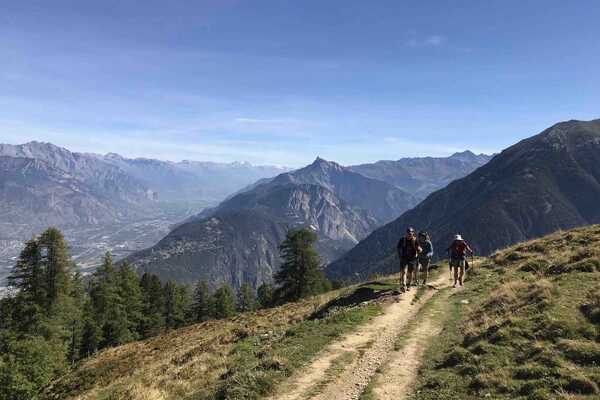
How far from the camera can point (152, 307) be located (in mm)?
83250

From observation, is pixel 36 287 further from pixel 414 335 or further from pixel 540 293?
pixel 540 293

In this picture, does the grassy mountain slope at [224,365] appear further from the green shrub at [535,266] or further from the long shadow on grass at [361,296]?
the green shrub at [535,266]

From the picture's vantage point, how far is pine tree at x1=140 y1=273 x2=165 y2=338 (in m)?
76.6


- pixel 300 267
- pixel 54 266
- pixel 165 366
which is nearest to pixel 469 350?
pixel 165 366

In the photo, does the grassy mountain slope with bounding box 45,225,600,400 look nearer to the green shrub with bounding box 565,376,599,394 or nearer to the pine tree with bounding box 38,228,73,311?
the green shrub with bounding box 565,376,599,394

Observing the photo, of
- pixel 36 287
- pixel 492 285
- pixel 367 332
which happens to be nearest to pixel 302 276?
pixel 36 287

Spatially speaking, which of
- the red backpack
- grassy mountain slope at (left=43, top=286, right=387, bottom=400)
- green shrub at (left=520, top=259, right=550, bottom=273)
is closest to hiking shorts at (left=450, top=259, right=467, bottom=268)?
the red backpack

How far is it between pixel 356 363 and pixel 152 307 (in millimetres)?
76865

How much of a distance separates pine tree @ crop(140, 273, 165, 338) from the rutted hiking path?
62.2m

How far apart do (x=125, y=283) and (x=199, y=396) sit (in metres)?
60.5

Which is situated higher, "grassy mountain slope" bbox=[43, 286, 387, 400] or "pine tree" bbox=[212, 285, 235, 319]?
"grassy mountain slope" bbox=[43, 286, 387, 400]

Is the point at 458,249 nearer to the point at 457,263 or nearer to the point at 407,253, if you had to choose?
the point at 457,263

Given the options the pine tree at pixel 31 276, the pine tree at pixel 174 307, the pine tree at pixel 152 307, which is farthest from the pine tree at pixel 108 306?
the pine tree at pixel 174 307

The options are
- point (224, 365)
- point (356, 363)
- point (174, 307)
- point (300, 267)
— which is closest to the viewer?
point (356, 363)
